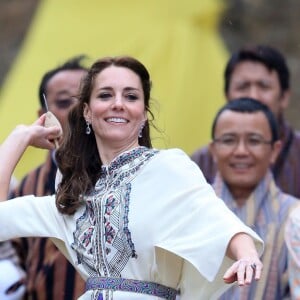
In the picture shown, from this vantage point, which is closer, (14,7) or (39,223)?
(39,223)

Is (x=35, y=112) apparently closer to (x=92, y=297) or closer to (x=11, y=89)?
(x=11, y=89)

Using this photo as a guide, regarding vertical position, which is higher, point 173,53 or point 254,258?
point 173,53

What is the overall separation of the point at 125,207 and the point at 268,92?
2.23 m

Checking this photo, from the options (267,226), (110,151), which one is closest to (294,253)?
(267,226)

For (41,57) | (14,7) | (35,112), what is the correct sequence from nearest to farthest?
1. (35,112)
2. (41,57)
3. (14,7)

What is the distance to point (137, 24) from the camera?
30.1 ft

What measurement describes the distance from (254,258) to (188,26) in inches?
155

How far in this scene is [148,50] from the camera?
884cm

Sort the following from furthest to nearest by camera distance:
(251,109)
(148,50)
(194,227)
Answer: (148,50)
(251,109)
(194,227)

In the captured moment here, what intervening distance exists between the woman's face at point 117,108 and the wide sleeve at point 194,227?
162 mm

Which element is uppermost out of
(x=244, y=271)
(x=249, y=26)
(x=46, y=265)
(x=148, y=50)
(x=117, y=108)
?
(x=249, y=26)

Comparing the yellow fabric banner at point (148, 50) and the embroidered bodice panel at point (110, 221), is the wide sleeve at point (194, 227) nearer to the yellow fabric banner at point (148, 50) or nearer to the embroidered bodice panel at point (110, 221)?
the embroidered bodice panel at point (110, 221)

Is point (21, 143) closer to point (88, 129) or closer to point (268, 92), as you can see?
point (88, 129)

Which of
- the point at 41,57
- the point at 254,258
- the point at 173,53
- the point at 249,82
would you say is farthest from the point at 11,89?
the point at 254,258
